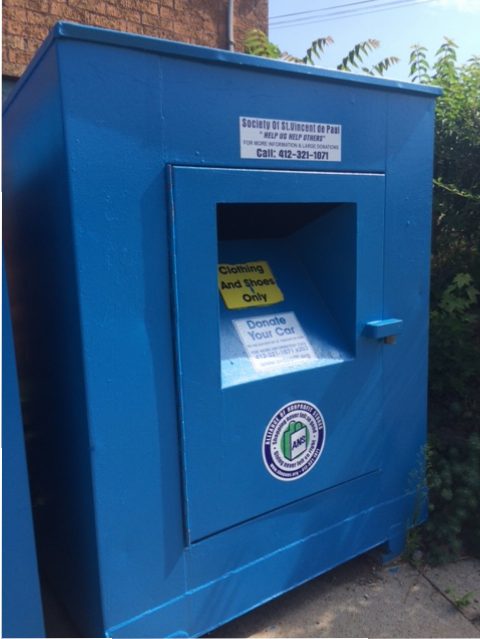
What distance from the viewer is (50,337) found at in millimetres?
1761

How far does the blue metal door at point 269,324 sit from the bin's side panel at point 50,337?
32 cm

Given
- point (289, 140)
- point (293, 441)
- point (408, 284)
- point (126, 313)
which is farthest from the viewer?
point (408, 284)

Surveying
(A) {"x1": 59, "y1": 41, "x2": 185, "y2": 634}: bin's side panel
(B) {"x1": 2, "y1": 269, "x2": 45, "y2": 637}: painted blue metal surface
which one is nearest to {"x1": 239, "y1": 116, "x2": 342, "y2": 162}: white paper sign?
(A) {"x1": 59, "y1": 41, "x2": 185, "y2": 634}: bin's side panel

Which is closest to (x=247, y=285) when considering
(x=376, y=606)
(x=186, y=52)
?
(x=186, y=52)

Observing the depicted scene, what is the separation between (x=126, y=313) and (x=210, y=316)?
274 mm

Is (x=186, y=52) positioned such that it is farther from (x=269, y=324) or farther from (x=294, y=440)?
(x=294, y=440)

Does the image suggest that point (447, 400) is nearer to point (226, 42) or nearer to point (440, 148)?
point (440, 148)

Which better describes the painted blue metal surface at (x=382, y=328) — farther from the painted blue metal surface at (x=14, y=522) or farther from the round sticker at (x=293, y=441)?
the painted blue metal surface at (x=14, y=522)

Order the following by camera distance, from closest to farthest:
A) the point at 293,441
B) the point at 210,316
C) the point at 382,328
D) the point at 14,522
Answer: the point at 14,522
the point at 210,316
the point at 293,441
the point at 382,328

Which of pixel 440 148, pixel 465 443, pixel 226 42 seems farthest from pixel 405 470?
pixel 226 42

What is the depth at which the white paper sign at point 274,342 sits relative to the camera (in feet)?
6.31

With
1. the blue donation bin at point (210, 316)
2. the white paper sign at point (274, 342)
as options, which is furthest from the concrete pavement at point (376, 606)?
the white paper sign at point (274, 342)

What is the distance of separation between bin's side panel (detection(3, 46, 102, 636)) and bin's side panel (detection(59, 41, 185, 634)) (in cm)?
5

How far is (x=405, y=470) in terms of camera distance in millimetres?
2357
